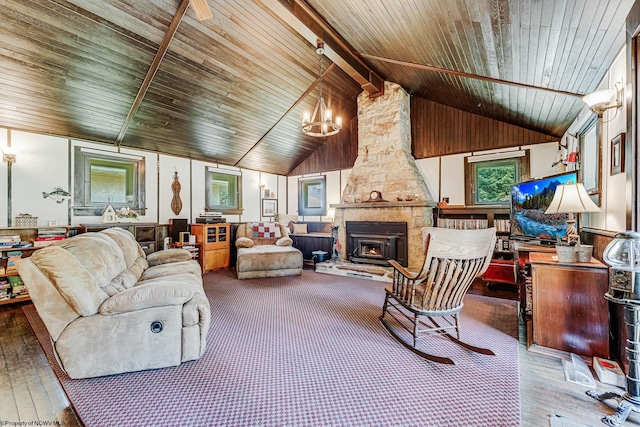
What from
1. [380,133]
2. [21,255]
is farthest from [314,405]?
[380,133]

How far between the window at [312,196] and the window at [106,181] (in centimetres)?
377

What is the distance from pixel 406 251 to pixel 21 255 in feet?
20.0

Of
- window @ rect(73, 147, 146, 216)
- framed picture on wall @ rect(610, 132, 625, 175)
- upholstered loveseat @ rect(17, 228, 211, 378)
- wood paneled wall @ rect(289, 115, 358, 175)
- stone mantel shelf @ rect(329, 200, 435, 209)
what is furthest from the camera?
wood paneled wall @ rect(289, 115, 358, 175)

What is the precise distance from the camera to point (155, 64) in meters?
3.81

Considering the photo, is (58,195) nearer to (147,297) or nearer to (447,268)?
(147,297)

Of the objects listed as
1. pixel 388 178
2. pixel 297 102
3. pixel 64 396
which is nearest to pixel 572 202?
pixel 388 178

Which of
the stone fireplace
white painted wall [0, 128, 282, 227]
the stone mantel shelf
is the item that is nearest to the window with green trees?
the stone fireplace

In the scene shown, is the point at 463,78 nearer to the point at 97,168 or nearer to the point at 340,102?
the point at 340,102

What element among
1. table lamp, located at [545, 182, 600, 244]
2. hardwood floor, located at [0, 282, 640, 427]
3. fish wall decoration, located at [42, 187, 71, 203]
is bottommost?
hardwood floor, located at [0, 282, 640, 427]

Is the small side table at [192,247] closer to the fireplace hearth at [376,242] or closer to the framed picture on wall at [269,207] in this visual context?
the framed picture on wall at [269,207]

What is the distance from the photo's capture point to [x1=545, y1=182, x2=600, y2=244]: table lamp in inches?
90.5

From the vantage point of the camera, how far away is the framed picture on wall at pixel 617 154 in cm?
208

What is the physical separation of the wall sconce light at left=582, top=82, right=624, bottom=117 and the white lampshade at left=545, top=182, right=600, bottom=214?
2.12 feet

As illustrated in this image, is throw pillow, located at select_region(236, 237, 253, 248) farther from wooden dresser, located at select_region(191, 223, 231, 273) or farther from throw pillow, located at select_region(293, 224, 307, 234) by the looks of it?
throw pillow, located at select_region(293, 224, 307, 234)
